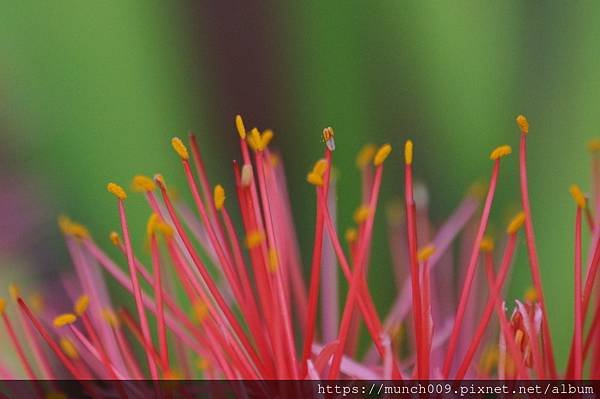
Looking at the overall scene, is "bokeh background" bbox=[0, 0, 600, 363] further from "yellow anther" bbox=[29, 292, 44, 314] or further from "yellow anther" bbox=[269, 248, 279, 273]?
"yellow anther" bbox=[269, 248, 279, 273]

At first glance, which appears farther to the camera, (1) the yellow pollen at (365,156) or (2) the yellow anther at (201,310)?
(1) the yellow pollen at (365,156)

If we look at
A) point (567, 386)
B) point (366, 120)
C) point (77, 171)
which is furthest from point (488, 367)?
point (77, 171)

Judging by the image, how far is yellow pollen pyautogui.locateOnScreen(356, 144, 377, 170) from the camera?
2.21 ft

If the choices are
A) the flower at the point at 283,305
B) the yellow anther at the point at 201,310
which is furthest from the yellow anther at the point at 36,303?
the yellow anther at the point at 201,310

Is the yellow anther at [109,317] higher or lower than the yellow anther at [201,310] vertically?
lower

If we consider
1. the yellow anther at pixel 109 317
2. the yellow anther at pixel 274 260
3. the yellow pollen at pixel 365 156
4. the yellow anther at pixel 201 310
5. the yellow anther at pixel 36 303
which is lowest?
the yellow anther at pixel 36 303

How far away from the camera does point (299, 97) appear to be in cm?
72

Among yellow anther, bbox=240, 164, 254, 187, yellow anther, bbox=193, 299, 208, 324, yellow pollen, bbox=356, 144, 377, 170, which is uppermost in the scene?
yellow anther, bbox=240, 164, 254, 187

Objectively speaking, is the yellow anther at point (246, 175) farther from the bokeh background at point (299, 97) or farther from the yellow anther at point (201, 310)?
the bokeh background at point (299, 97)

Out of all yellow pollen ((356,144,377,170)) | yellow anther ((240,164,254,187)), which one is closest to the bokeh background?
yellow pollen ((356,144,377,170))

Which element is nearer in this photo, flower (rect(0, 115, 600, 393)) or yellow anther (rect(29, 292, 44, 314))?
flower (rect(0, 115, 600, 393))

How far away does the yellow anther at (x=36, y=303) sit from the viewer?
0.65 metres

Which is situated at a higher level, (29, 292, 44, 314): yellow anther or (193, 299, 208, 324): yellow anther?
(193, 299, 208, 324): yellow anther

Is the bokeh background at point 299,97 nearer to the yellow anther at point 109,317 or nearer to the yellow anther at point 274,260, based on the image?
the yellow anther at point 109,317
